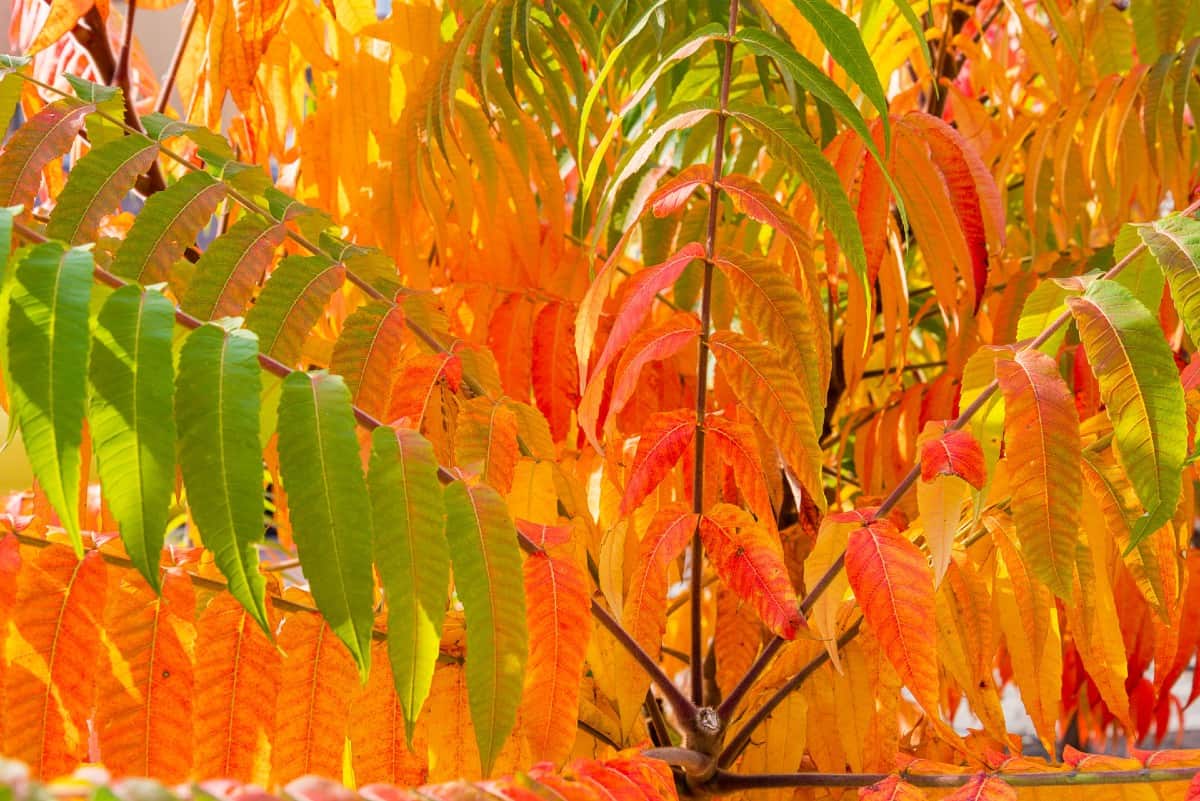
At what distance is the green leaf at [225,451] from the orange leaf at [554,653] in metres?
0.14

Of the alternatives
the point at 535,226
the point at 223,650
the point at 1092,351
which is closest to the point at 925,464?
the point at 1092,351

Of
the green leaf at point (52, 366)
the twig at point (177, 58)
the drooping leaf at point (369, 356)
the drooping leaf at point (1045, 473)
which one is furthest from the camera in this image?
the twig at point (177, 58)

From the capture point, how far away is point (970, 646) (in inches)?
24.1

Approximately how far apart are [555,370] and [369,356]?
0.23 meters

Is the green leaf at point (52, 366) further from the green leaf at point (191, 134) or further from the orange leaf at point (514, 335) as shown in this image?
the orange leaf at point (514, 335)

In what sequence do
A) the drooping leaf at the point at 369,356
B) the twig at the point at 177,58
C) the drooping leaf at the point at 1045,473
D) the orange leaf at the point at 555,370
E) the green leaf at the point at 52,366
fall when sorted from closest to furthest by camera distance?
1. the green leaf at the point at 52,366
2. the drooping leaf at the point at 1045,473
3. the drooping leaf at the point at 369,356
4. the orange leaf at the point at 555,370
5. the twig at the point at 177,58

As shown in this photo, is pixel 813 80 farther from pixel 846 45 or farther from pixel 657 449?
A: pixel 657 449

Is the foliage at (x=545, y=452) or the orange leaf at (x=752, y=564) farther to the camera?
the orange leaf at (x=752, y=564)

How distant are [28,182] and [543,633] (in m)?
0.32

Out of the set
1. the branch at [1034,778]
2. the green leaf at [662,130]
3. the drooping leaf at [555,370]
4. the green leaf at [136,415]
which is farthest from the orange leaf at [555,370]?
the green leaf at [136,415]

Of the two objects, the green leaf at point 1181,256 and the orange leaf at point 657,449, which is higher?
the green leaf at point 1181,256

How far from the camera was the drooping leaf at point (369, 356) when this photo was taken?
0.59 meters

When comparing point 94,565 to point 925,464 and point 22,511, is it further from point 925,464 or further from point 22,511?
point 925,464

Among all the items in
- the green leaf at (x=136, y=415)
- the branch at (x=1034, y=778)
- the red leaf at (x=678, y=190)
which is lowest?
the branch at (x=1034, y=778)
